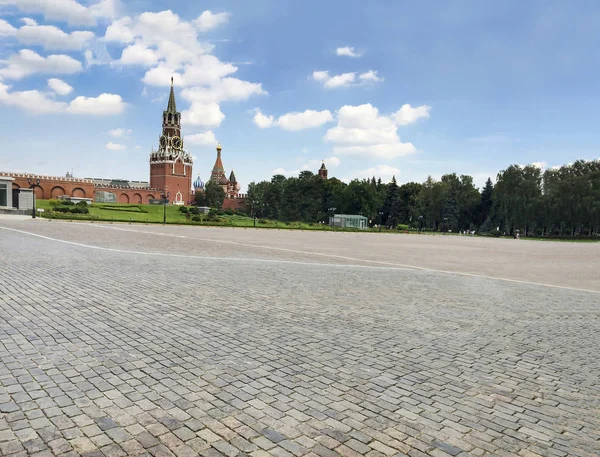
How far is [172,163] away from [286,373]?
353 feet

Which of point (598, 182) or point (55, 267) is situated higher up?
point (598, 182)

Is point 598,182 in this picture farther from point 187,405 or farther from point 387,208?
point 187,405

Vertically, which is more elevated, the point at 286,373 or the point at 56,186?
the point at 56,186

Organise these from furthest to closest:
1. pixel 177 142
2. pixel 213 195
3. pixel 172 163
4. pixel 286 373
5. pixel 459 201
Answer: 1. pixel 177 142
2. pixel 172 163
3. pixel 213 195
4. pixel 459 201
5. pixel 286 373

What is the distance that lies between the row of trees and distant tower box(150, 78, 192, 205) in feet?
59.5

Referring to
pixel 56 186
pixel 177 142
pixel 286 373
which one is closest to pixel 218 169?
pixel 177 142

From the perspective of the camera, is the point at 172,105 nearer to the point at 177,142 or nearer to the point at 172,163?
the point at 177,142

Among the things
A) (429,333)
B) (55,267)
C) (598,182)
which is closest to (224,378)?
(429,333)

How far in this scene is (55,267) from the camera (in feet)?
33.8

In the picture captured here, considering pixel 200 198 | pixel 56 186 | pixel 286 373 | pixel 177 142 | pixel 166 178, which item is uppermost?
pixel 177 142

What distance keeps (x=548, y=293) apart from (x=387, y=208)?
82.8 meters

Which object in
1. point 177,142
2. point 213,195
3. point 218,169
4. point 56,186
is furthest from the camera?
point 218,169

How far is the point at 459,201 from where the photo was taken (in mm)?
84312

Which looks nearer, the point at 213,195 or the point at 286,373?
the point at 286,373
